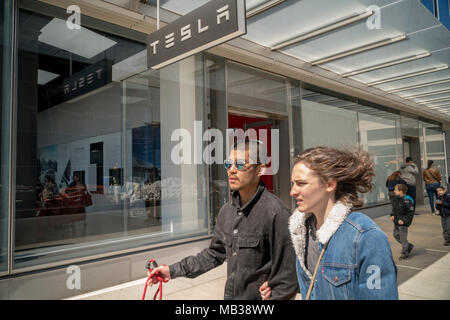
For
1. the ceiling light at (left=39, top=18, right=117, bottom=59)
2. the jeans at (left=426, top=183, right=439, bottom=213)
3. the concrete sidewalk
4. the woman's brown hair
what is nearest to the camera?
the woman's brown hair

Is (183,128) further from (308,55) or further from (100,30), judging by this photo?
(308,55)

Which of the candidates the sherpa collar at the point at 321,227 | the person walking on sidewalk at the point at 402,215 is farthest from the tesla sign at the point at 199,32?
the person walking on sidewalk at the point at 402,215

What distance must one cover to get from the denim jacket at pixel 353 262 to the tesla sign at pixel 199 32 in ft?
6.63

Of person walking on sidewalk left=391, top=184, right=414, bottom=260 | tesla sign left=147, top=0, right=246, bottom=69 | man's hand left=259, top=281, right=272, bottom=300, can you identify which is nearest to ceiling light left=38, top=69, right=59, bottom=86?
tesla sign left=147, top=0, right=246, bottom=69

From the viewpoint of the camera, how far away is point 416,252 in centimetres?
449

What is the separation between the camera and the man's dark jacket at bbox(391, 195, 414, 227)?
4953 mm

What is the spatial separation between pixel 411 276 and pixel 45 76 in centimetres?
546

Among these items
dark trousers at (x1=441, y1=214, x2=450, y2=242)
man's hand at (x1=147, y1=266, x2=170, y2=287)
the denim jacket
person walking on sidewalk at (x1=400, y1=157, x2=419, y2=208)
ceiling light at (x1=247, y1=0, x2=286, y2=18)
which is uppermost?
ceiling light at (x1=247, y1=0, x2=286, y2=18)

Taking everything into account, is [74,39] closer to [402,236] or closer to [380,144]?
[402,236]

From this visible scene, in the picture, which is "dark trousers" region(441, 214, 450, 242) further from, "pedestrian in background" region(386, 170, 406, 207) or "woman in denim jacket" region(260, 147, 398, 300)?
"woman in denim jacket" region(260, 147, 398, 300)

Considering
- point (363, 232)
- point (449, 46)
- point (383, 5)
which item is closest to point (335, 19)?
point (383, 5)

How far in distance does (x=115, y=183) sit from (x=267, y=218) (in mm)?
3599

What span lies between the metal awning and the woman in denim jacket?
410cm

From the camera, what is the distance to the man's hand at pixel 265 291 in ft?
5.57
